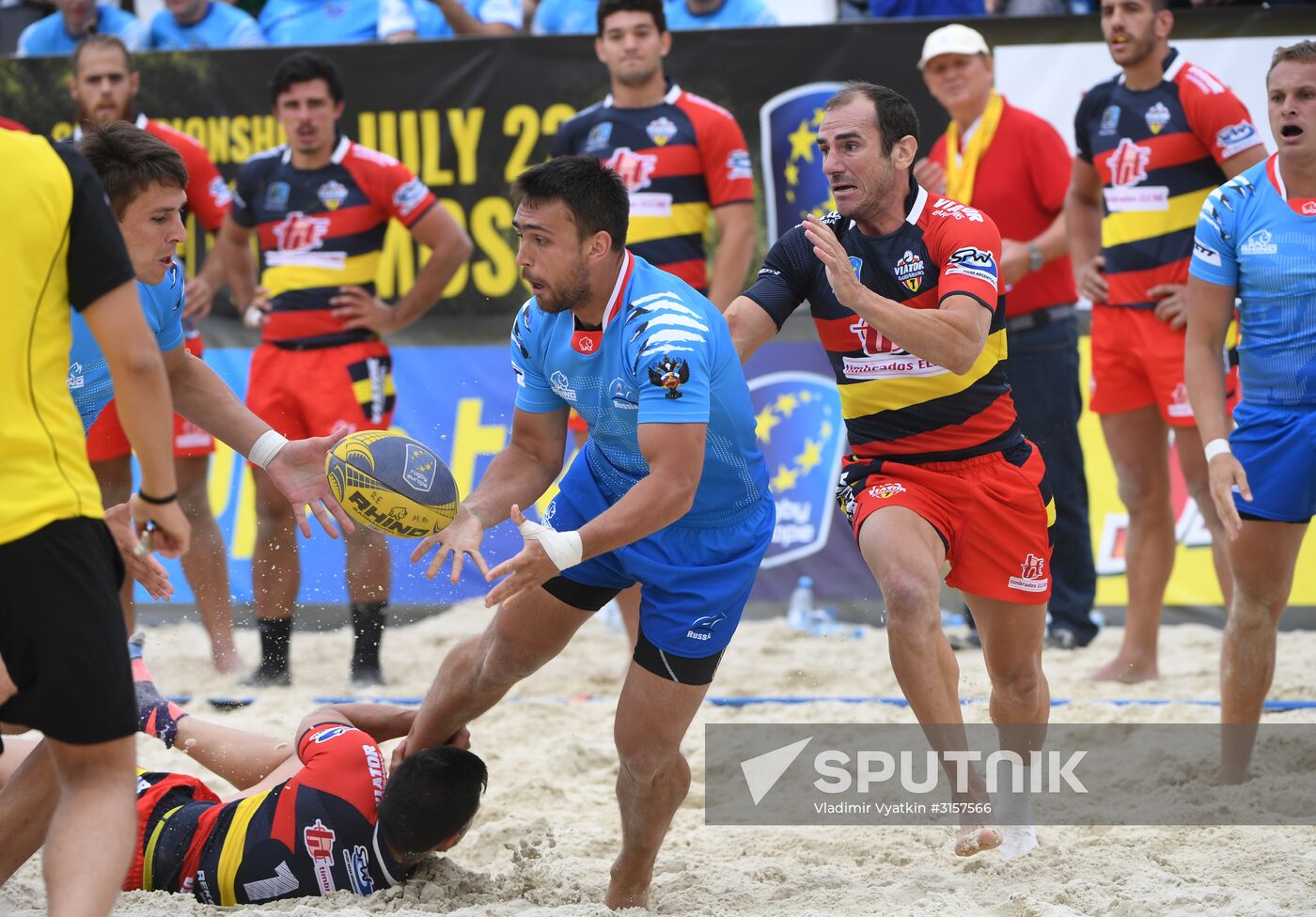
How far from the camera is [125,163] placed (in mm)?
3998

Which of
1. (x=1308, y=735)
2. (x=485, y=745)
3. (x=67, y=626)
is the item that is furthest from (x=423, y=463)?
(x=1308, y=735)

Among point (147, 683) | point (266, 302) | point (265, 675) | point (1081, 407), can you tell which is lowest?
point (265, 675)

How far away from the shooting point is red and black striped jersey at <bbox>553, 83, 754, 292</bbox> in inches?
274

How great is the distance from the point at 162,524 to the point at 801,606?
4920 millimetres

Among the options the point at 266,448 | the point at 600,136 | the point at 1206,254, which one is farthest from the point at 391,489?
the point at 600,136

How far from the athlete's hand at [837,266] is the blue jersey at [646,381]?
353mm

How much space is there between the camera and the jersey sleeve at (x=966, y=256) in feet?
14.5

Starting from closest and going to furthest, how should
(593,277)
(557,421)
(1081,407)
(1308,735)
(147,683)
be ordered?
(593,277), (557,421), (147,683), (1308,735), (1081,407)

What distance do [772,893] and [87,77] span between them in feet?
18.1

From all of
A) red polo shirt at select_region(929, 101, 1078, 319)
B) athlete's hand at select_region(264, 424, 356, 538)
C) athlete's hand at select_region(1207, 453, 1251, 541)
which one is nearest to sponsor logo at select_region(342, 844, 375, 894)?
athlete's hand at select_region(264, 424, 356, 538)

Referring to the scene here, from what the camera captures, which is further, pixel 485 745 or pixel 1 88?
pixel 1 88

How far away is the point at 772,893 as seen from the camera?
4309 millimetres

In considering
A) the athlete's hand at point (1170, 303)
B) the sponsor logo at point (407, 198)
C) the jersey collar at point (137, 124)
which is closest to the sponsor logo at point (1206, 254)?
the athlete's hand at point (1170, 303)

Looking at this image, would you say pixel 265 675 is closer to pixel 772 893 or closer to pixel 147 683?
pixel 147 683
